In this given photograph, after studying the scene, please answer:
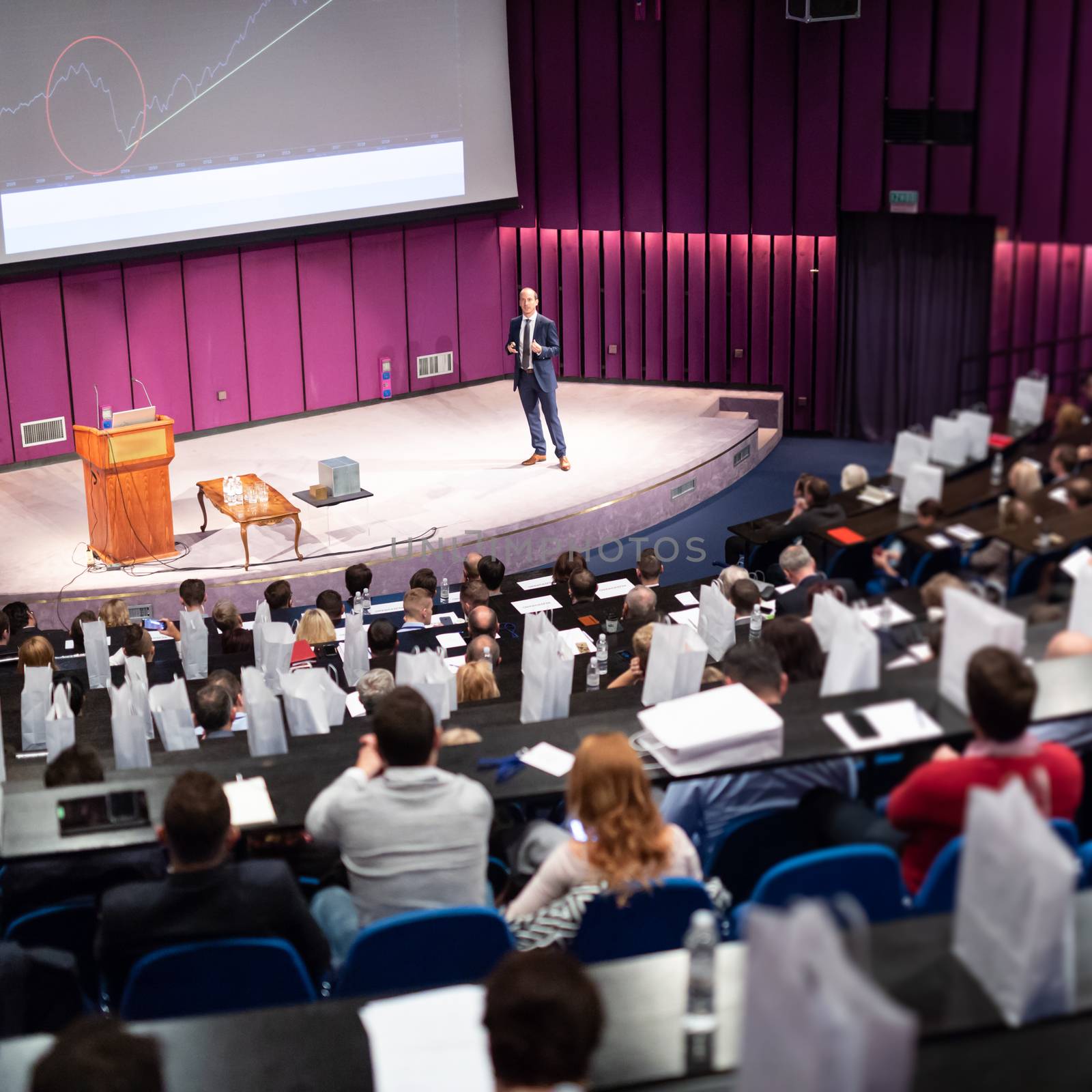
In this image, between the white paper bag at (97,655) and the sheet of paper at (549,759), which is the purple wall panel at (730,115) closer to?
the white paper bag at (97,655)

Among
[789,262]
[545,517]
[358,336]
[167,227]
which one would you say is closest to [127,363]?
[167,227]

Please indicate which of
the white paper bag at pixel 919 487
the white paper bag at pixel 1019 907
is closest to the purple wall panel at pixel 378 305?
the white paper bag at pixel 919 487

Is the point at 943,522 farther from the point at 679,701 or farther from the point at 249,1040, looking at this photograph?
the point at 249,1040

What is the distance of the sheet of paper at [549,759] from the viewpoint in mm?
3787

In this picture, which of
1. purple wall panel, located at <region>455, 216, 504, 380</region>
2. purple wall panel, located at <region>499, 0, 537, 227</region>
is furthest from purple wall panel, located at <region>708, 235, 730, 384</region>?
purple wall panel, located at <region>499, 0, 537, 227</region>

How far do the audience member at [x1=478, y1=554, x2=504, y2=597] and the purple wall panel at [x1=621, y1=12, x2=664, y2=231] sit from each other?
21.1 feet

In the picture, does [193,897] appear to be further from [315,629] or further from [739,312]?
[739,312]

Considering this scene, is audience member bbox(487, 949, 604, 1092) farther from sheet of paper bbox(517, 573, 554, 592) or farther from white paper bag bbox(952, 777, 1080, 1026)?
sheet of paper bbox(517, 573, 554, 592)

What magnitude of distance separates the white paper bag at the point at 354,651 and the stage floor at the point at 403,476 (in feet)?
8.96

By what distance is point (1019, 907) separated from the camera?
2.20 metres

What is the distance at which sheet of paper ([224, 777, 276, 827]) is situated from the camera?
3568mm

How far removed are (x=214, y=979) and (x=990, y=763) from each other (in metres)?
1.77

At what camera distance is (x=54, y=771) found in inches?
155

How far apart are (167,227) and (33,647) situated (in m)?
5.97
